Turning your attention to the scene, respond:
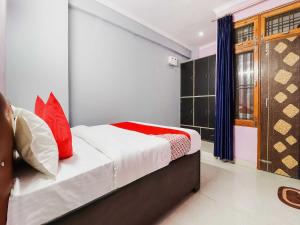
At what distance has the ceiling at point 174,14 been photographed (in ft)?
9.48

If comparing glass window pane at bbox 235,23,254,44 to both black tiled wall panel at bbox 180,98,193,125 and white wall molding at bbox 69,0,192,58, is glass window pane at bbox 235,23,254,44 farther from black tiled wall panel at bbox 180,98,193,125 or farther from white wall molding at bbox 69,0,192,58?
black tiled wall panel at bbox 180,98,193,125

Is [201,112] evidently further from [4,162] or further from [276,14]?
[4,162]

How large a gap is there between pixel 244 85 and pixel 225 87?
1.02 ft

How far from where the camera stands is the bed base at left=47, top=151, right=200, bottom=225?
3.19 ft

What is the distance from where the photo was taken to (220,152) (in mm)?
2920

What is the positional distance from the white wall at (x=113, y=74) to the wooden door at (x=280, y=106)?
88.5 inches

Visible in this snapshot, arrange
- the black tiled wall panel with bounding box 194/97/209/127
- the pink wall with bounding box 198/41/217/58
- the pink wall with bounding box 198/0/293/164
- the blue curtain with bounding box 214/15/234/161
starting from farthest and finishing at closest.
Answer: the pink wall with bounding box 198/41/217/58 < the black tiled wall panel with bounding box 194/97/209/127 < the blue curtain with bounding box 214/15/234/161 < the pink wall with bounding box 198/0/293/164

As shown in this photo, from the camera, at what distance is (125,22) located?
3.20 m

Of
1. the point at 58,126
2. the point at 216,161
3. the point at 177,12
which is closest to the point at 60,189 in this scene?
the point at 58,126

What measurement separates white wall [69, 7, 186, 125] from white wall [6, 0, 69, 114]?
255 millimetres

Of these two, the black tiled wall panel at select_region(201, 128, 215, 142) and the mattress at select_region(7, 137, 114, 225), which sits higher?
the mattress at select_region(7, 137, 114, 225)

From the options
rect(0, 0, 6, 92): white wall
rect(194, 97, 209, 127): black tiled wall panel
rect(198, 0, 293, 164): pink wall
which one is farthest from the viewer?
rect(194, 97, 209, 127): black tiled wall panel

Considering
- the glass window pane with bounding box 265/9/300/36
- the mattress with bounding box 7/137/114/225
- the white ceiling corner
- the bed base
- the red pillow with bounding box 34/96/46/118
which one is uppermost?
the white ceiling corner

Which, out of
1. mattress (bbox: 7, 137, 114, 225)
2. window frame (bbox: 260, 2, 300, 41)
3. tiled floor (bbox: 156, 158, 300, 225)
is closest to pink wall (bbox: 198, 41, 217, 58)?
window frame (bbox: 260, 2, 300, 41)
